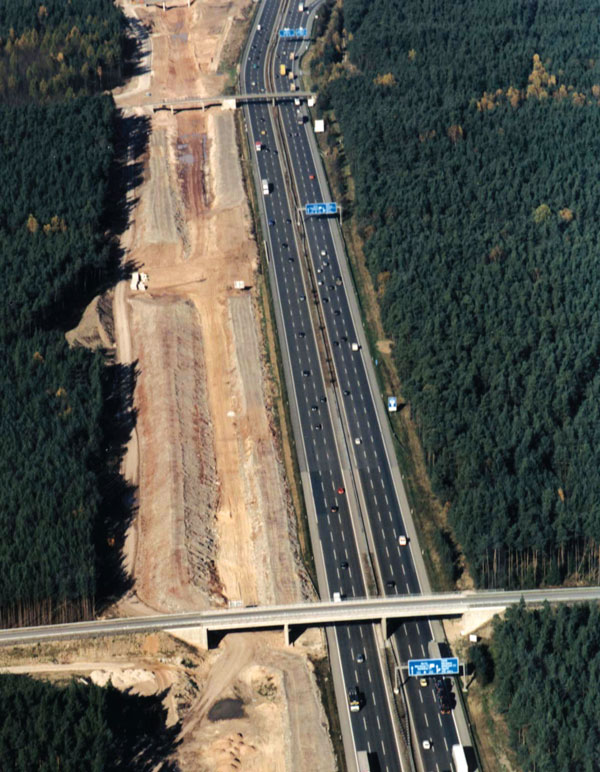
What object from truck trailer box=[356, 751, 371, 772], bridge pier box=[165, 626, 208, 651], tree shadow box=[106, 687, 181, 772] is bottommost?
truck trailer box=[356, 751, 371, 772]

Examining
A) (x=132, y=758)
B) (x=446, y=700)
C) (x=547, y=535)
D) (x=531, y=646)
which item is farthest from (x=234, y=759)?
(x=547, y=535)

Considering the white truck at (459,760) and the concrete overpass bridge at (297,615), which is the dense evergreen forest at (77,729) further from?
the white truck at (459,760)

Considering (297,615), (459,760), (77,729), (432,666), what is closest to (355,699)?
(432,666)

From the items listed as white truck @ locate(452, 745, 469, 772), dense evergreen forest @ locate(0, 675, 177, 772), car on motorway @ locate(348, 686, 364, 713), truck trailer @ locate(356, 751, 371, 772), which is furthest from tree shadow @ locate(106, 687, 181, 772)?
white truck @ locate(452, 745, 469, 772)

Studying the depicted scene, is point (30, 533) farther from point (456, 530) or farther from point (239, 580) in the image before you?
point (456, 530)

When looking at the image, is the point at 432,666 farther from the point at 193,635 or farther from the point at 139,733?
the point at 139,733

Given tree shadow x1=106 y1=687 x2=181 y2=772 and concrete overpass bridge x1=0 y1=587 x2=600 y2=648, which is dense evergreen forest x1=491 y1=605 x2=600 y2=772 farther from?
tree shadow x1=106 y1=687 x2=181 y2=772

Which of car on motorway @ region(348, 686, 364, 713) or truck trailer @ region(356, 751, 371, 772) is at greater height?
car on motorway @ region(348, 686, 364, 713)
